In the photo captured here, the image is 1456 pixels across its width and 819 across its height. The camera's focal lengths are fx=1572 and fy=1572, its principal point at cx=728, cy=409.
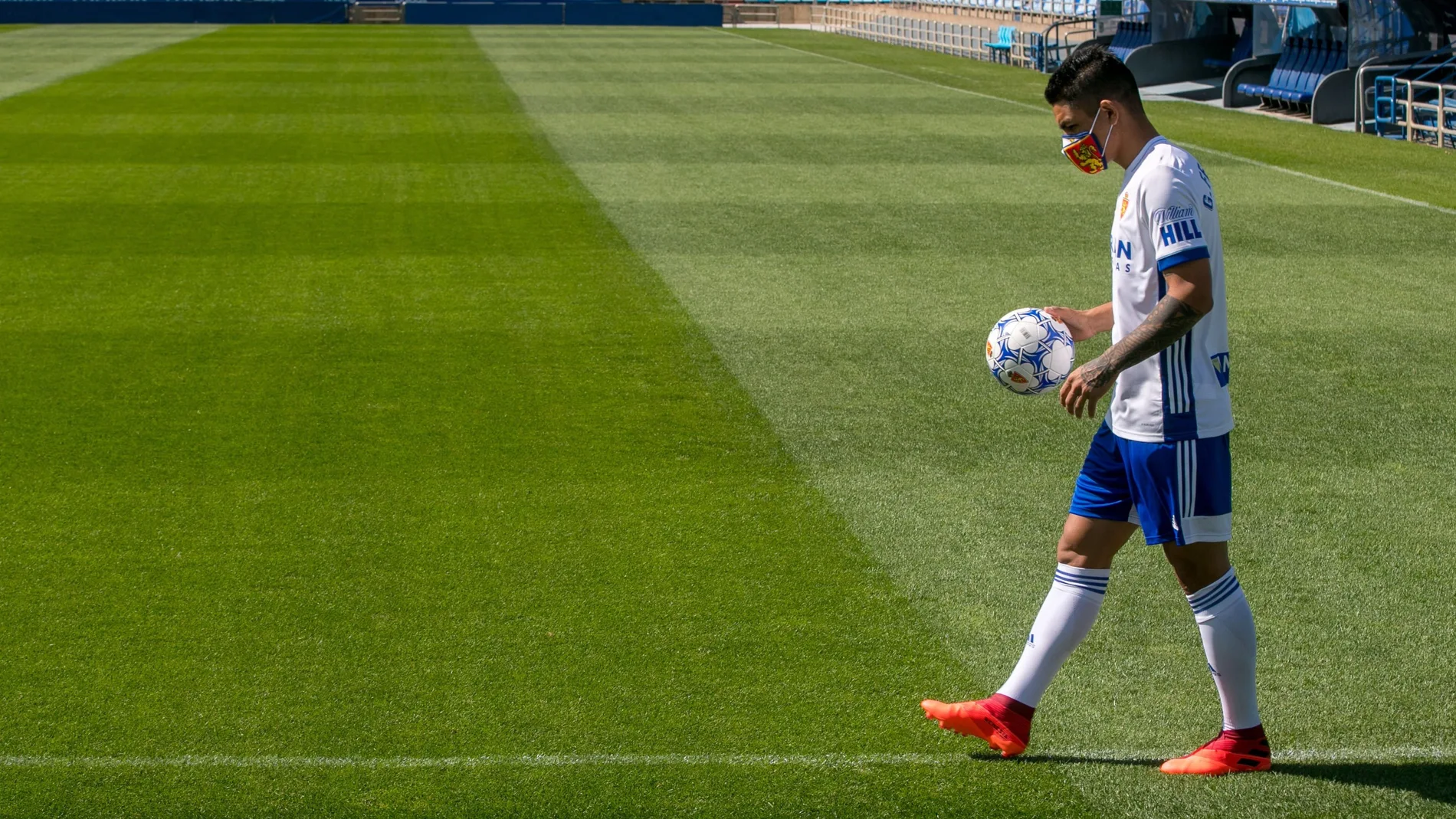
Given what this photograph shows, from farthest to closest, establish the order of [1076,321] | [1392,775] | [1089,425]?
[1089,425]
[1076,321]
[1392,775]

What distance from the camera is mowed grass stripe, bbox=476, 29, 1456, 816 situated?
5.05 meters

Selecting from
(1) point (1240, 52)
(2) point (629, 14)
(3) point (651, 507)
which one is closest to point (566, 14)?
(2) point (629, 14)

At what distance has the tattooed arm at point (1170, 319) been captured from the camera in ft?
13.8

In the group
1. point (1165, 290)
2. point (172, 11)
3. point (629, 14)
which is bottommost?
point (1165, 290)

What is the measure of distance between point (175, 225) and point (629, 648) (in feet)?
34.7

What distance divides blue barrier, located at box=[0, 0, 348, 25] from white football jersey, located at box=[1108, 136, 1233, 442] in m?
64.4

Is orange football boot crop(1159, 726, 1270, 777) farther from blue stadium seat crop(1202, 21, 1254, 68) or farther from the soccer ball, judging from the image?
blue stadium seat crop(1202, 21, 1254, 68)

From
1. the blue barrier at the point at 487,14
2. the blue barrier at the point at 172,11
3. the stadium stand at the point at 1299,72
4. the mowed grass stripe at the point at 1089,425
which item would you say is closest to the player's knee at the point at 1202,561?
the mowed grass stripe at the point at 1089,425

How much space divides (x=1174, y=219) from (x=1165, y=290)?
0.21 meters

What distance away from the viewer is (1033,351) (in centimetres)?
511

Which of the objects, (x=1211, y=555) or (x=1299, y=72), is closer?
(x=1211, y=555)

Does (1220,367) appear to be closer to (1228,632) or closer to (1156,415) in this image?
(1156,415)

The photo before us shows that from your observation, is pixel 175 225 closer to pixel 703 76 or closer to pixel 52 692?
pixel 52 692

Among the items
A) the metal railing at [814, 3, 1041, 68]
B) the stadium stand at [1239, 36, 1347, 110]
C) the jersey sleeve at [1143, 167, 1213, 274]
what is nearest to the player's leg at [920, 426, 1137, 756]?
the jersey sleeve at [1143, 167, 1213, 274]
